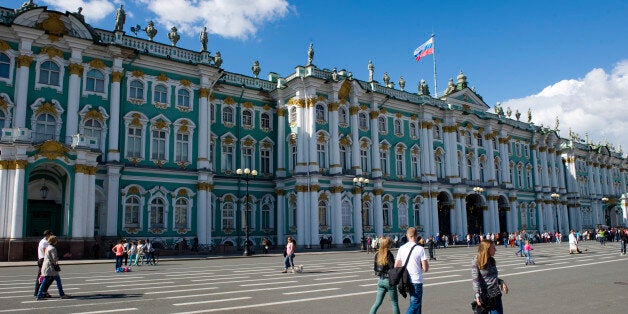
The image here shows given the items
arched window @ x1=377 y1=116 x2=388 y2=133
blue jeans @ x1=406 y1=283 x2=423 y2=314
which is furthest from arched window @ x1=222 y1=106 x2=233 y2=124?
blue jeans @ x1=406 y1=283 x2=423 y2=314

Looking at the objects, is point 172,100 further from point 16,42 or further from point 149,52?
point 16,42

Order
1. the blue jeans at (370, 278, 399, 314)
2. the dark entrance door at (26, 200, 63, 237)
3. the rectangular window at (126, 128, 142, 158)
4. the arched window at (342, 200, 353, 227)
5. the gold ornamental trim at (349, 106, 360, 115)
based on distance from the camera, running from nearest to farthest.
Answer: the blue jeans at (370, 278, 399, 314) < the dark entrance door at (26, 200, 63, 237) < the rectangular window at (126, 128, 142, 158) < the arched window at (342, 200, 353, 227) < the gold ornamental trim at (349, 106, 360, 115)

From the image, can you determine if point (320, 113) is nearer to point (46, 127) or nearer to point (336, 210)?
point (336, 210)

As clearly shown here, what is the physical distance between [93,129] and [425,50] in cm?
3500

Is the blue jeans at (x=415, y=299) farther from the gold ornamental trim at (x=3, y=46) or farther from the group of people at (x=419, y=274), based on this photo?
the gold ornamental trim at (x=3, y=46)

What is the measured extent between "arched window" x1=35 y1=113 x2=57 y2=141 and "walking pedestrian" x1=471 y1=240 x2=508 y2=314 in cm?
3260

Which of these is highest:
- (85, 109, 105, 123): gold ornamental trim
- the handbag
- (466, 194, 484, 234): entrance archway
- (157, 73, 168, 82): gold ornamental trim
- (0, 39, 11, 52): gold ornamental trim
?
(0, 39, 11, 52): gold ornamental trim

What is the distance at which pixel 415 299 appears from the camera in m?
9.22

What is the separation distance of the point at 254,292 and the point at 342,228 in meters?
31.7

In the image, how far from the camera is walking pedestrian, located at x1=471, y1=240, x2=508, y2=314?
821 centimetres

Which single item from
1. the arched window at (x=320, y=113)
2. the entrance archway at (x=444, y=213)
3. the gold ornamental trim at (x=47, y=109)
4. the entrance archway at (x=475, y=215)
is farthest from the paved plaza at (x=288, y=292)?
the entrance archway at (x=475, y=215)

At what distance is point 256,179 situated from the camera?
46.2m

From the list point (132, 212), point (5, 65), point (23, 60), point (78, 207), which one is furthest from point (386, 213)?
point (5, 65)

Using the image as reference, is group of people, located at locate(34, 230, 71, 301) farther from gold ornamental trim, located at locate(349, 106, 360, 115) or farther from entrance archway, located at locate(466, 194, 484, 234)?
entrance archway, located at locate(466, 194, 484, 234)
